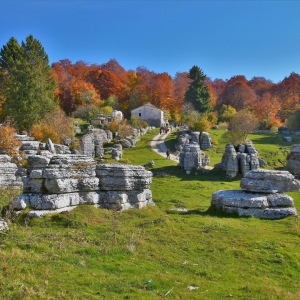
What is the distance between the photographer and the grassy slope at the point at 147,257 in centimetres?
674

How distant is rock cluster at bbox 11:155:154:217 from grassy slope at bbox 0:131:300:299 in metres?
0.78

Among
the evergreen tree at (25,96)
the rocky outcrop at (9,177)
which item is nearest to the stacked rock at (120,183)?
the rocky outcrop at (9,177)

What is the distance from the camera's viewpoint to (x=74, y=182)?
1325cm

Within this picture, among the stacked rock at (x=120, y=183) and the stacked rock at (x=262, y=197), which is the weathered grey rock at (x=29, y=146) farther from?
the stacked rock at (x=262, y=197)

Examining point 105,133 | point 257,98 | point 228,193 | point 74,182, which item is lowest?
point 228,193

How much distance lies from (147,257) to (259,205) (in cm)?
828

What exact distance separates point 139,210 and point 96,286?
746 centimetres

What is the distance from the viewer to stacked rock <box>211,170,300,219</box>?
48.2 ft

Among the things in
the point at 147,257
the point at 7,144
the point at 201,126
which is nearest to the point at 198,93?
the point at 201,126

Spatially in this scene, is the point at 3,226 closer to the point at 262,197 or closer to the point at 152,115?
the point at 262,197

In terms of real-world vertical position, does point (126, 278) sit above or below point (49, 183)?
below

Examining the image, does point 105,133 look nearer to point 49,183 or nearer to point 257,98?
point 49,183

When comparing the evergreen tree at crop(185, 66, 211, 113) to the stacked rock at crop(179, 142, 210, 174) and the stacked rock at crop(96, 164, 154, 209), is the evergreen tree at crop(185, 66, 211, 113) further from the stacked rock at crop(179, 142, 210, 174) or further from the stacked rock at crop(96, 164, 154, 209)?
the stacked rock at crop(96, 164, 154, 209)

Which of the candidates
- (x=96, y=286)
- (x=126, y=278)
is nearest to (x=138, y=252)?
(x=126, y=278)
